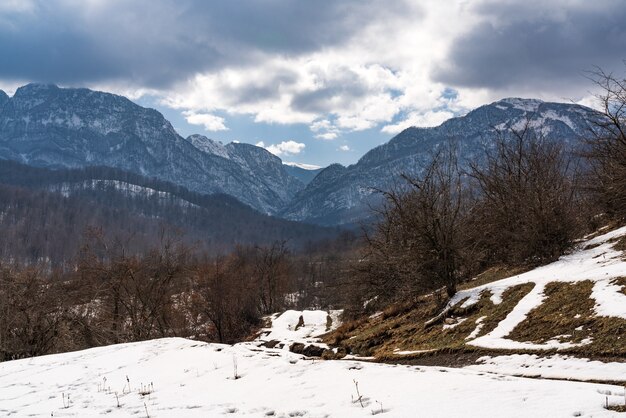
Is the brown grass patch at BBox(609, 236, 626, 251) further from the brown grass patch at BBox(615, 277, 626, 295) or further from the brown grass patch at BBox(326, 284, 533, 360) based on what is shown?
the brown grass patch at BBox(615, 277, 626, 295)

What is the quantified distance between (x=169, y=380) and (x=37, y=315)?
22.3 meters

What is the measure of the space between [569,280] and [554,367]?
5.87 metres

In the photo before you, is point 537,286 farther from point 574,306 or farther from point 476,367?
point 476,367

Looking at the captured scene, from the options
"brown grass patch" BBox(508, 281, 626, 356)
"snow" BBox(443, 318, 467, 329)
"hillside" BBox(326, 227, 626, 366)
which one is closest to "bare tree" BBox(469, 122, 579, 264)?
"hillside" BBox(326, 227, 626, 366)

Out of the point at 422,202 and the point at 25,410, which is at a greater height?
the point at 422,202

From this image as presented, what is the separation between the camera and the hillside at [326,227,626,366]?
933cm

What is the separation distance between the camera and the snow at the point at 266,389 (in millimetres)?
6184

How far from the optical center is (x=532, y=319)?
38.1ft

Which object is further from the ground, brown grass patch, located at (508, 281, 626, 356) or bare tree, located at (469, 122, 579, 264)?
bare tree, located at (469, 122, 579, 264)

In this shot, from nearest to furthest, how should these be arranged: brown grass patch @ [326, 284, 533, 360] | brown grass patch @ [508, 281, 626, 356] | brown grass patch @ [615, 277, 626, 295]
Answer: brown grass patch @ [508, 281, 626, 356], brown grass patch @ [615, 277, 626, 295], brown grass patch @ [326, 284, 533, 360]

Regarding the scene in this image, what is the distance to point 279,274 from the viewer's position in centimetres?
7475

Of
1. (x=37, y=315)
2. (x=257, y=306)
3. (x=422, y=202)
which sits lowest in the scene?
(x=257, y=306)

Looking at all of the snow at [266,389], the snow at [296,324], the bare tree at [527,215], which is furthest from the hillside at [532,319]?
the snow at [296,324]

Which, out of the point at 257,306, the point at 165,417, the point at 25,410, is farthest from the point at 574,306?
the point at 257,306
